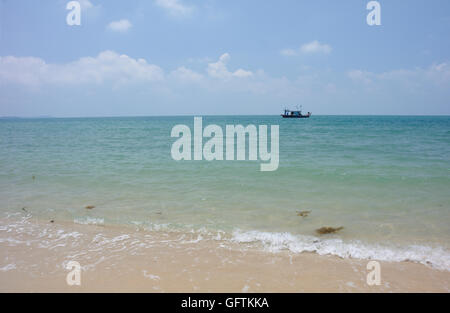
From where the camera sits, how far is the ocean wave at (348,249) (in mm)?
4715

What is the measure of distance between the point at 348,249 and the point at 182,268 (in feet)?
10.9

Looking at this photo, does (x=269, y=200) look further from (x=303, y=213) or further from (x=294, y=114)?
(x=294, y=114)

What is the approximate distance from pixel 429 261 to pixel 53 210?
362 inches

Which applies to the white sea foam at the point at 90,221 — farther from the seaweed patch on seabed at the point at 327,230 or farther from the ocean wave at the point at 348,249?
the seaweed patch on seabed at the point at 327,230

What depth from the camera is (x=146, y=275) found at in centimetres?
412

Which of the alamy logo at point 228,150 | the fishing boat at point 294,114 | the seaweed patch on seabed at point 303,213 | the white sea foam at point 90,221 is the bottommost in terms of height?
the white sea foam at point 90,221

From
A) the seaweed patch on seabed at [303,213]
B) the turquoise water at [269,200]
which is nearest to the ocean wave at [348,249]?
the turquoise water at [269,200]

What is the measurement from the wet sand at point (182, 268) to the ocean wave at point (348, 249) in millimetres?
224

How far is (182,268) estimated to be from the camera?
171 inches

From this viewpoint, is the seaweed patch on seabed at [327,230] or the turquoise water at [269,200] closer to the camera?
the turquoise water at [269,200]

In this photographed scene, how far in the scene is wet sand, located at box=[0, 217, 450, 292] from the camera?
3848mm

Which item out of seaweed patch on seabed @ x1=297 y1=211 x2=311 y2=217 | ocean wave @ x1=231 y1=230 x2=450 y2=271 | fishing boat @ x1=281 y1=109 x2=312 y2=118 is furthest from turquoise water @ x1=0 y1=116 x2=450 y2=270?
fishing boat @ x1=281 y1=109 x2=312 y2=118
